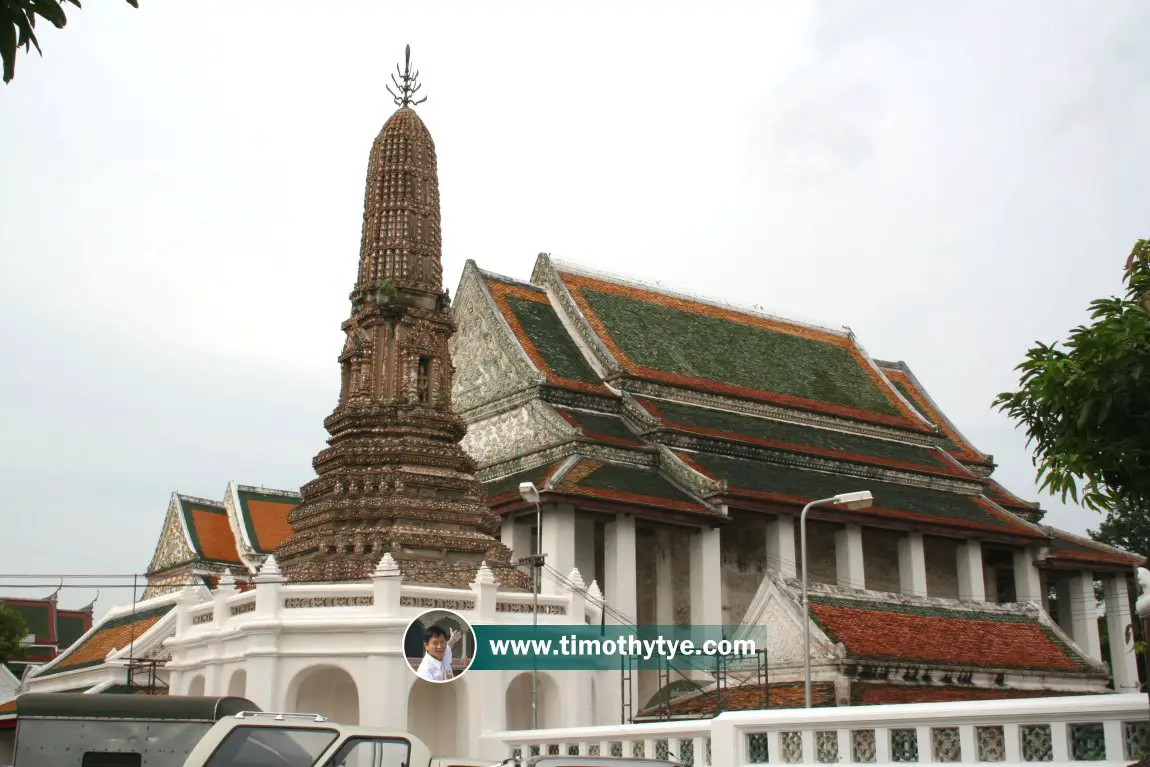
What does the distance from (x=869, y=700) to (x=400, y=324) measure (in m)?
9.89

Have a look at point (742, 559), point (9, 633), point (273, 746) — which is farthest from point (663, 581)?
point (273, 746)

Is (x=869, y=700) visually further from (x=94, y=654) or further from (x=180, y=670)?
(x=94, y=654)

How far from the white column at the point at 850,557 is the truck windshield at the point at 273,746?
2228 centimetres

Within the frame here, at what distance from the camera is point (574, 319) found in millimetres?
33406

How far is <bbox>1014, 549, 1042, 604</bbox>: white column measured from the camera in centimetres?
3428

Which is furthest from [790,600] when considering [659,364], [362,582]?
[659,364]

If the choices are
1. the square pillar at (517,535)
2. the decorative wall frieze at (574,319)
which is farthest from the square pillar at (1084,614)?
the square pillar at (517,535)

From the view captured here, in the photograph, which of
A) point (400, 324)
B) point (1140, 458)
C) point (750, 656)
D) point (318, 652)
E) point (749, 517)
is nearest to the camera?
point (1140, 458)

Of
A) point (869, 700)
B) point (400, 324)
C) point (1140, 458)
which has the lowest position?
point (869, 700)

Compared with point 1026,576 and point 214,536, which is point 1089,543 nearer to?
point 1026,576

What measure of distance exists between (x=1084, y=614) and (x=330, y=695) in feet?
74.5

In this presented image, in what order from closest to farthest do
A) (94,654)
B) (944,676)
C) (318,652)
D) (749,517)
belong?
(318,652)
(944,676)
(94,654)
(749,517)

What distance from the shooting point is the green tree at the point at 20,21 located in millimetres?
6051

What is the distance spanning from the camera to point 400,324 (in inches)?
933
